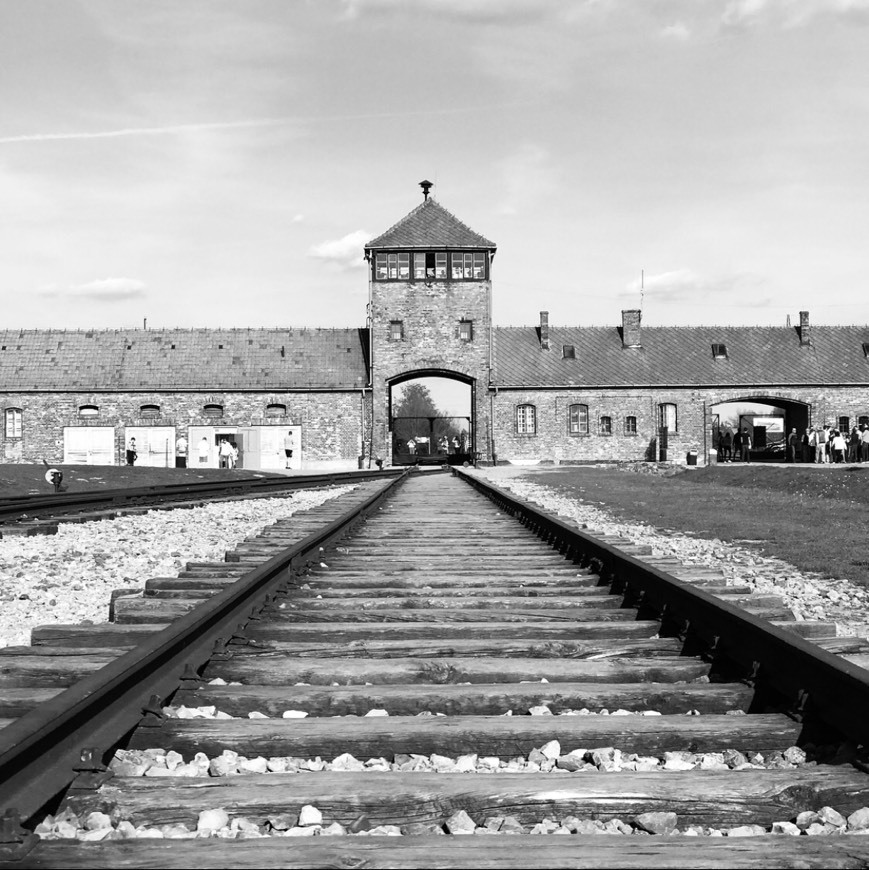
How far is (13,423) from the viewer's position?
4441 cm

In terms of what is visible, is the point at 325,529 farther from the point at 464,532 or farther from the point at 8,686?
the point at 8,686

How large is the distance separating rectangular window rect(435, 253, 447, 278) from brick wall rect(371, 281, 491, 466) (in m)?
0.37

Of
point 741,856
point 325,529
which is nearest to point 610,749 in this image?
point 741,856

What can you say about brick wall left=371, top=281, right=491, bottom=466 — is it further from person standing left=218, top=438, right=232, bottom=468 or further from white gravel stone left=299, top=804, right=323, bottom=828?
white gravel stone left=299, top=804, right=323, bottom=828

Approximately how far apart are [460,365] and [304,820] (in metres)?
42.7

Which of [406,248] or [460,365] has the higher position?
[406,248]

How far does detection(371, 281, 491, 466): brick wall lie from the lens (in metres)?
44.2

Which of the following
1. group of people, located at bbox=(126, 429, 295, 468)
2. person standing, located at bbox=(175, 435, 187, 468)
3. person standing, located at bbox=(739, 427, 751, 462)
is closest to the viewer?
person standing, located at bbox=(175, 435, 187, 468)

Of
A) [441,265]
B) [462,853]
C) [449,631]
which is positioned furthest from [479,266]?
[462,853]

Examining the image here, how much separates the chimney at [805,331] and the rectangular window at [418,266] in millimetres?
19285

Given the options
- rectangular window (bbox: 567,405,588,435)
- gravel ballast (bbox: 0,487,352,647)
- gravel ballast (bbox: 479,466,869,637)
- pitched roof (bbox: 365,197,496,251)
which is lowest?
gravel ballast (bbox: 479,466,869,637)

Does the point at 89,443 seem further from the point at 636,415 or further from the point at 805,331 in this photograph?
the point at 805,331

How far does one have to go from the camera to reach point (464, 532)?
9.23 metres

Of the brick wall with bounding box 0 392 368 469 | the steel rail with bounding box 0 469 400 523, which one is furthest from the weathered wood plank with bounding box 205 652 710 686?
the brick wall with bounding box 0 392 368 469
